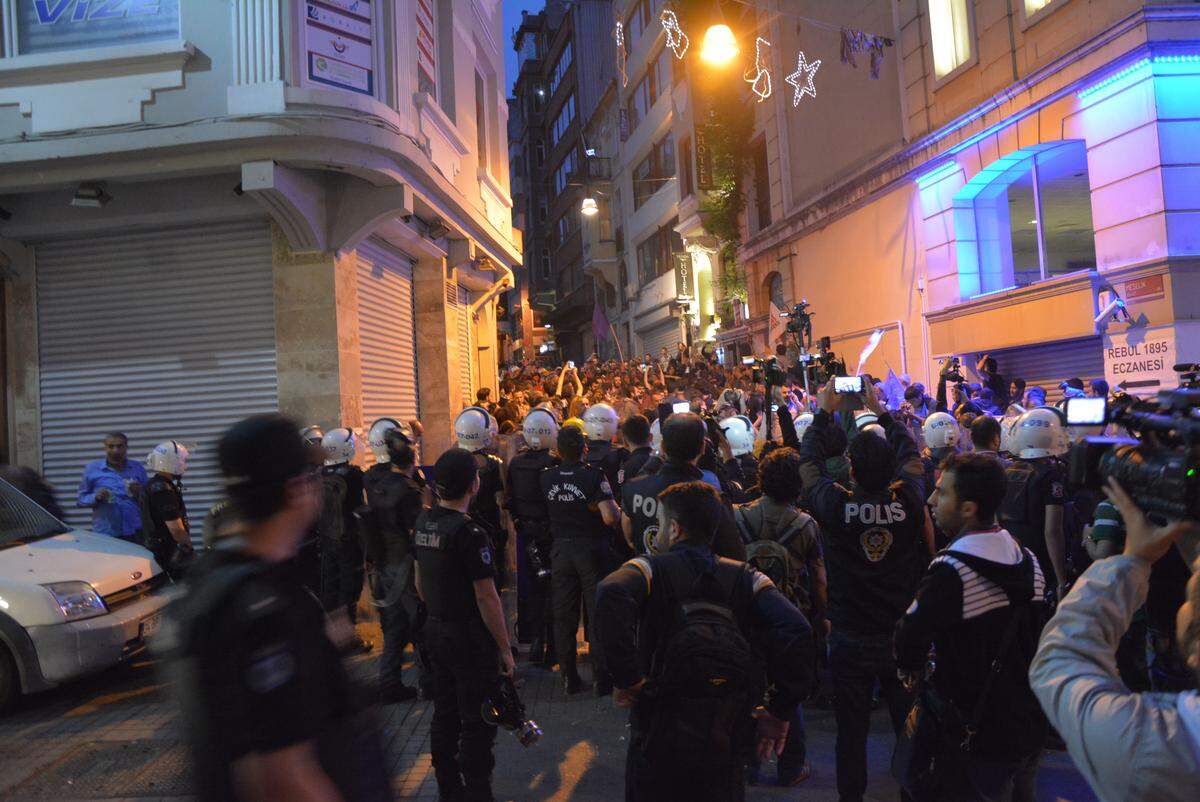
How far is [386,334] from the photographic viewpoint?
12.2m

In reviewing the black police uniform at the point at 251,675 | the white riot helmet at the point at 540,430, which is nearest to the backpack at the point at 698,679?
the black police uniform at the point at 251,675

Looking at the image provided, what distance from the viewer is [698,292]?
2759 cm

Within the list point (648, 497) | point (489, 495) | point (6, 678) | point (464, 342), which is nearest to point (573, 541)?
point (489, 495)

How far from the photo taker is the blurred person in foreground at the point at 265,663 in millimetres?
1729

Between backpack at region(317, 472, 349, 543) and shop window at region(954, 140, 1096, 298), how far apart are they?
1145 cm

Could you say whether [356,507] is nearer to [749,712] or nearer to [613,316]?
[749,712]

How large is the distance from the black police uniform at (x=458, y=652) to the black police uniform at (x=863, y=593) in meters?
1.73

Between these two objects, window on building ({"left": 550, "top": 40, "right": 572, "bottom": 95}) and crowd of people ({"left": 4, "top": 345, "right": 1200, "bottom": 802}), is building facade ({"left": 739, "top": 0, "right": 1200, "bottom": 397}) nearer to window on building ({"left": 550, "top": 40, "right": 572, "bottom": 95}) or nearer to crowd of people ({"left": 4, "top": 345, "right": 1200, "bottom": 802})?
crowd of people ({"left": 4, "top": 345, "right": 1200, "bottom": 802})

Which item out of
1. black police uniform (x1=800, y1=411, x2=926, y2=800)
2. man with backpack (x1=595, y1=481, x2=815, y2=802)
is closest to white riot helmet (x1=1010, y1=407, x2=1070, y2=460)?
black police uniform (x1=800, y1=411, x2=926, y2=800)

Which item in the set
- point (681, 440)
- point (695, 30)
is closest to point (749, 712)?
point (681, 440)

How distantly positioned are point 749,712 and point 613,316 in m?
35.3

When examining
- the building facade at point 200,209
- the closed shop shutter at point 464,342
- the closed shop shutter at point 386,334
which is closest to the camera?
the building facade at point 200,209

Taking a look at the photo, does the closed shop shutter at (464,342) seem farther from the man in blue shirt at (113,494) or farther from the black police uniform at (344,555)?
the black police uniform at (344,555)

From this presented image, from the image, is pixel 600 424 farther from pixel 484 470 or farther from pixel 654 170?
pixel 654 170
